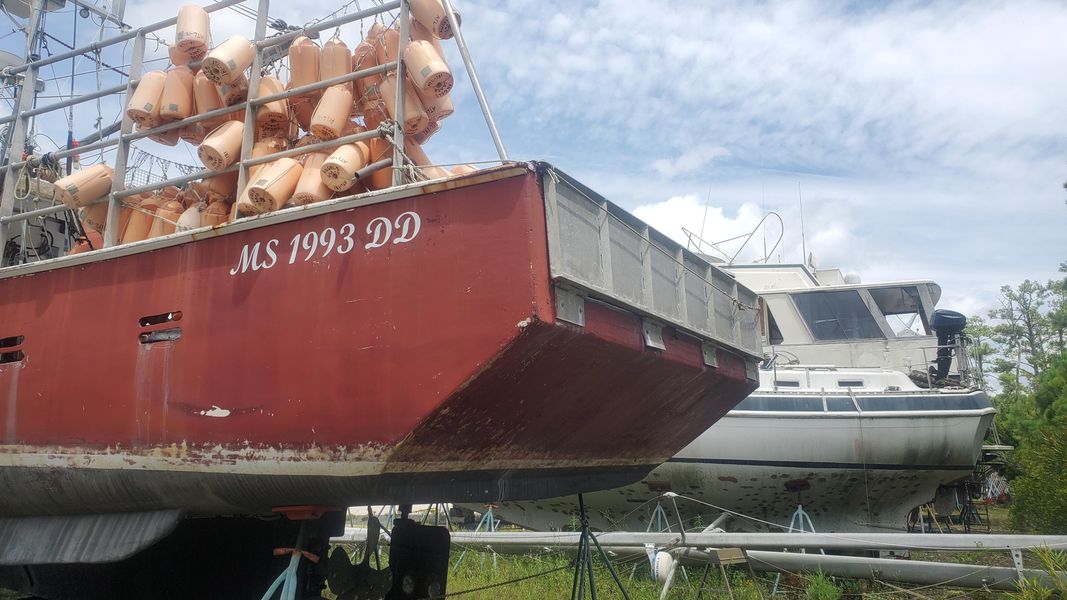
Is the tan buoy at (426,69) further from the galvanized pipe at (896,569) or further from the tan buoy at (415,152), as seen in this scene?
the galvanized pipe at (896,569)

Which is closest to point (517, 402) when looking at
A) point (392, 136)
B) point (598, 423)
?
point (598, 423)

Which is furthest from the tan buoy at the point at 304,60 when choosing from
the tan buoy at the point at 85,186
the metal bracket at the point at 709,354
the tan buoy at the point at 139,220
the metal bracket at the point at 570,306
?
the metal bracket at the point at 709,354

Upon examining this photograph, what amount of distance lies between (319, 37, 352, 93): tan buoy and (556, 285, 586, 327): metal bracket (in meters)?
2.52

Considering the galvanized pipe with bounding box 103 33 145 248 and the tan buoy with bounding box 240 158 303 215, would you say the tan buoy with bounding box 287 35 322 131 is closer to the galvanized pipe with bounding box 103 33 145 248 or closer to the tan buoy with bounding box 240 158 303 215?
the tan buoy with bounding box 240 158 303 215

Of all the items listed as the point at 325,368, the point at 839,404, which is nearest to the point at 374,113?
the point at 325,368

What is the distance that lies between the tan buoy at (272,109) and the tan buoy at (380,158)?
0.89 m

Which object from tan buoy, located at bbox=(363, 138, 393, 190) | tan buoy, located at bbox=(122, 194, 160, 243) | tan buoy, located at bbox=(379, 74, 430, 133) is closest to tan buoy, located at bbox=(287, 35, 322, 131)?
tan buoy, located at bbox=(379, 74, 430, 133)

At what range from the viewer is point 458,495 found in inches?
185

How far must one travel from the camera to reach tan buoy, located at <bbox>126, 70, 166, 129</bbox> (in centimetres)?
574

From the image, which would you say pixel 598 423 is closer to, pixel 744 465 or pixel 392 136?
pixel 392 136

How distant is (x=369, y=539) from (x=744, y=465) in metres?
7.11

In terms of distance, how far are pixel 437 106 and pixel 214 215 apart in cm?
187

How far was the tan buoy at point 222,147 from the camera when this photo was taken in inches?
209


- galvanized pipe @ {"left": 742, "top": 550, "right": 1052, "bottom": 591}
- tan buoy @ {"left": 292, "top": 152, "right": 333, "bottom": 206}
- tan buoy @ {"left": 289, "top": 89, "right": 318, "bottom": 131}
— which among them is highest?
tan buoy @ {"left": 289, "top": 89, "right": 318, "bottom": 131}
